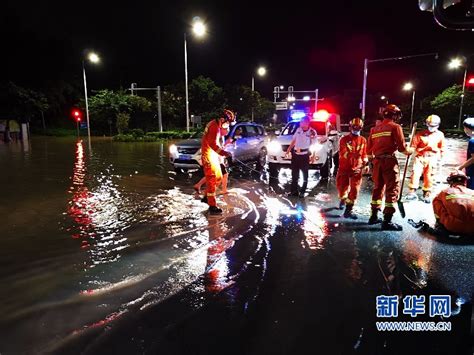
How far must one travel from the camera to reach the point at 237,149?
13492 millimetres

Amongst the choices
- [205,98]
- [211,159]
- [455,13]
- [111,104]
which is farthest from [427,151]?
[205,98]

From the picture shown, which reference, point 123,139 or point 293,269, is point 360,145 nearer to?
point 293,269

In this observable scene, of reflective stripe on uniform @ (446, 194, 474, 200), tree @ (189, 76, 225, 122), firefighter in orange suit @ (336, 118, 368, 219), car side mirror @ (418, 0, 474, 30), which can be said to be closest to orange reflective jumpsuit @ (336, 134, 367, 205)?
firefighter in orange suit @ (336, 118, 368, 219)

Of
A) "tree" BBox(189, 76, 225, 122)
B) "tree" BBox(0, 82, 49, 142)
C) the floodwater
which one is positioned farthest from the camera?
"tree" BBox(189, 76, 225, 122)

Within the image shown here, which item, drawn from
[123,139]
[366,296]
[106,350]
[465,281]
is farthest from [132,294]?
[123,139]

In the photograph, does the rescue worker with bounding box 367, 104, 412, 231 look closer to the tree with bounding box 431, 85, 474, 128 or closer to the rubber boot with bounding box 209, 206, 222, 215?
the rubber boot with bounding box 209, 206, 222, 215

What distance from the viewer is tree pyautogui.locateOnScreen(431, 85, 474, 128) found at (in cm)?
4584

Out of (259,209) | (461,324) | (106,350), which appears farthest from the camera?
(259,209)

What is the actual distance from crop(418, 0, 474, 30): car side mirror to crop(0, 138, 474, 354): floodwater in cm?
245

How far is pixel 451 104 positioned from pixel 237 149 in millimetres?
44490

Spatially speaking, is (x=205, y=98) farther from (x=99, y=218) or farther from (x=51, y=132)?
(x=99, y=218)

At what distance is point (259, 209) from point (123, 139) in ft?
88.9

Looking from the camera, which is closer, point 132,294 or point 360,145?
point 132,294

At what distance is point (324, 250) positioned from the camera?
210 inches
